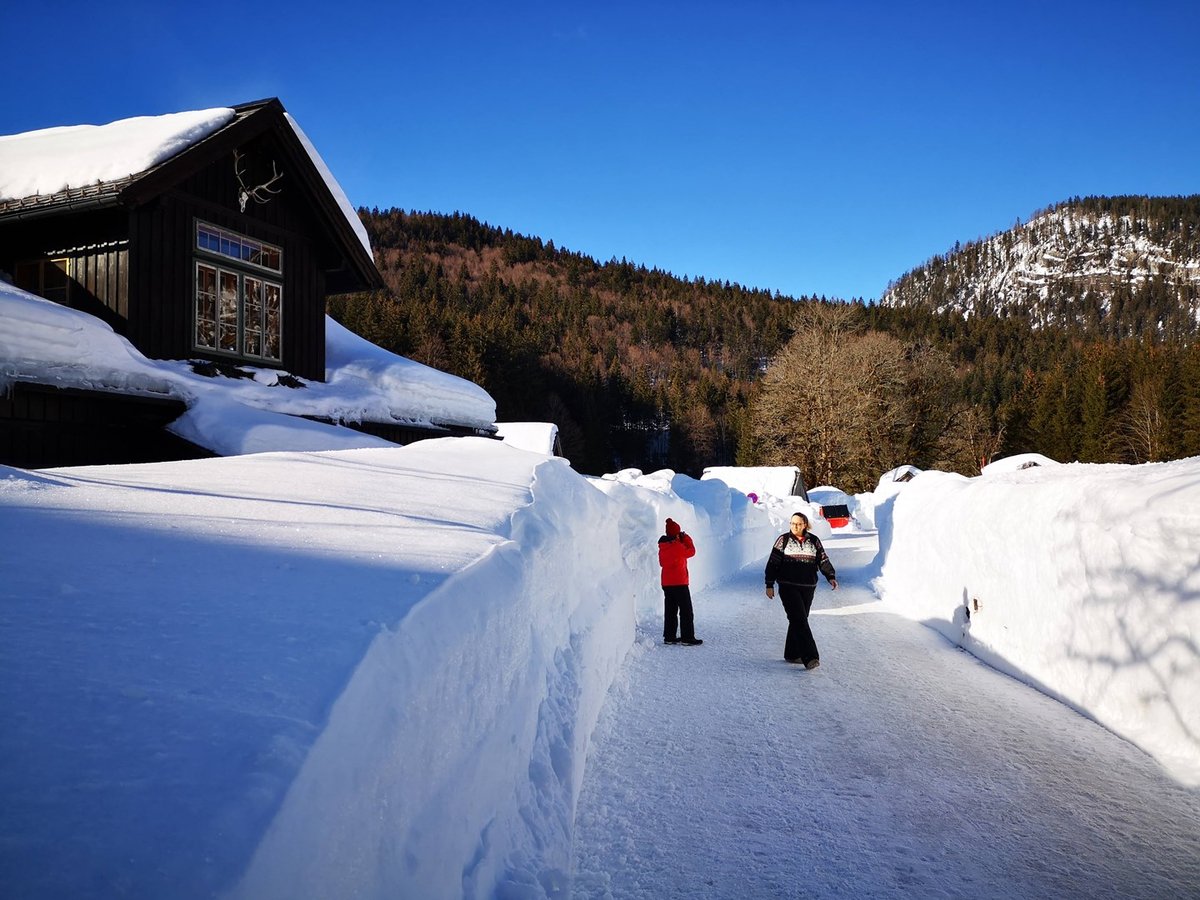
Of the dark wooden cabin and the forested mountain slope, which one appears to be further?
the forested mountain slope

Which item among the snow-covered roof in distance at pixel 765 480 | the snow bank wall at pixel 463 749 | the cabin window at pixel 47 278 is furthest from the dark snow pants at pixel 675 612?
the snow-covered roof in distance at pixel 765 480

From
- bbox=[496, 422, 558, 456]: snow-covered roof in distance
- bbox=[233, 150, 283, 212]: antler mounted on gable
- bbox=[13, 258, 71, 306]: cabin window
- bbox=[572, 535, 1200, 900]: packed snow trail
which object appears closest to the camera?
bbox=[572, 535, 1200, 900]: packed snow trail

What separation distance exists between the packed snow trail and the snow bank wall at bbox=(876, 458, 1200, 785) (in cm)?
28

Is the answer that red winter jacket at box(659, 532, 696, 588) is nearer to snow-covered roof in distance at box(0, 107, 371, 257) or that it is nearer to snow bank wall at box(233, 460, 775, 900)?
Result: snow bank wall at box(233, 460, 775, 900)

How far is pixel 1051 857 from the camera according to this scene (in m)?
3.67

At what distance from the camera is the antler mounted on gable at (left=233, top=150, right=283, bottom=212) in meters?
13.1

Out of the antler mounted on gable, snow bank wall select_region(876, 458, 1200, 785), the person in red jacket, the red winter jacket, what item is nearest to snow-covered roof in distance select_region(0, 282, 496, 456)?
the antler mounted on gable

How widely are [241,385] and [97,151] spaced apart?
436 centimetres

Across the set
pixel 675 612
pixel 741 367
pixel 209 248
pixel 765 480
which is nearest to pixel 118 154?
pixel 209 248

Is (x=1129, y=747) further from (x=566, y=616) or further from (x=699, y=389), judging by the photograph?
(x=699, y=389)

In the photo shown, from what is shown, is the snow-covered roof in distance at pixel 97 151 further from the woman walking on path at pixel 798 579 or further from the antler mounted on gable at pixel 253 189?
the woman walking on path at pixel 798 579

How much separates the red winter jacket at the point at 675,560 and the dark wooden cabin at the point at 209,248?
29.0 feet

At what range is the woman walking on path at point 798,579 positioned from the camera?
7.84 m

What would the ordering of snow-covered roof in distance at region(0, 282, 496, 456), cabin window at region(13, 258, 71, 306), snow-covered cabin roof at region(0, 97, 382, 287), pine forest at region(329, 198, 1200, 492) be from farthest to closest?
1. pine forest at region(329, 198, 1200, 492)
2. cabin window at region(13, 258, 71, 306)
3. snow-covered cabin roof at region(0, 97, 382, 287)
4. snow-covered roof in distance at region(0, 282, 496, 456)
